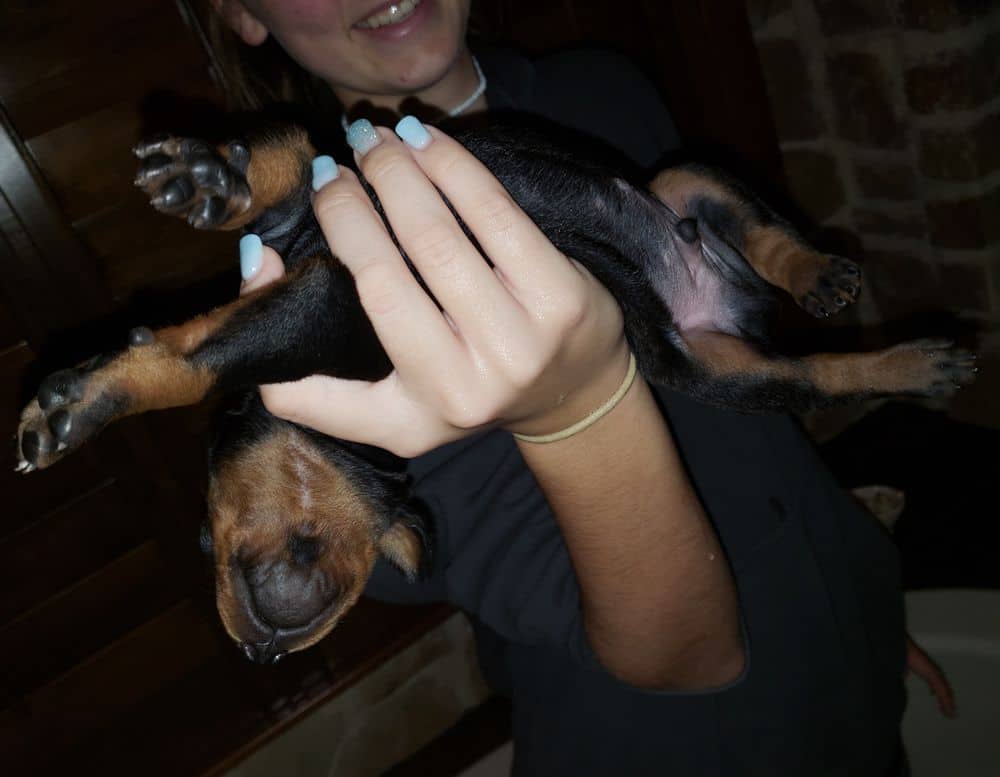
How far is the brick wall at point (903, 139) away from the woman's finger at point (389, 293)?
2411 millimetres

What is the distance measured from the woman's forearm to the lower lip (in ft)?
2.82

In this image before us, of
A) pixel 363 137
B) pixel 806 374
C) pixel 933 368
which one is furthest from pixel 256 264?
pixel 933 368

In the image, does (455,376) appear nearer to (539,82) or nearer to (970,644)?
(539,82)

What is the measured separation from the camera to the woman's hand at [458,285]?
3.86 ft

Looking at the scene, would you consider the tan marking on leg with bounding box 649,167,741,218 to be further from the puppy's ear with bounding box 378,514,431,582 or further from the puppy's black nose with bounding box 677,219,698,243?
the puppy's ear with bounding box 378,514,431,582

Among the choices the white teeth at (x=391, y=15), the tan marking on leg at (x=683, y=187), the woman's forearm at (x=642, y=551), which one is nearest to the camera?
the woman's forearm at (x=642, y=551)

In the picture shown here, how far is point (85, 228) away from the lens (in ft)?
8.33

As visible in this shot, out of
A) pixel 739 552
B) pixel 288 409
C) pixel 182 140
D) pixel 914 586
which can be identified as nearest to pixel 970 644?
pixel 914 586

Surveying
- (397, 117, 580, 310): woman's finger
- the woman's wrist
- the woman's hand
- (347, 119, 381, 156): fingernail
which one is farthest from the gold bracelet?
(347, 119, 381, 156): fingernail

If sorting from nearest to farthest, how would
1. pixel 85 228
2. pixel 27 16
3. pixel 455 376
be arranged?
pixel 455 376, pixel 27 16, pixel 85 228

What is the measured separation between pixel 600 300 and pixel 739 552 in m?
0.80

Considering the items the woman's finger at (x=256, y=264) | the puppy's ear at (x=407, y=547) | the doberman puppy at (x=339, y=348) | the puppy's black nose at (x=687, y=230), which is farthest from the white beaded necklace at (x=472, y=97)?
the puppy's ear at (x=407, y=547)

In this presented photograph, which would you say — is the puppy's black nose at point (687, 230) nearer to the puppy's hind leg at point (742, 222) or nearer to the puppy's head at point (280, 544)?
the puppy's hind leg at point (742, 222)

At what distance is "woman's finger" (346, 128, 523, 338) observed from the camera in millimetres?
1167
